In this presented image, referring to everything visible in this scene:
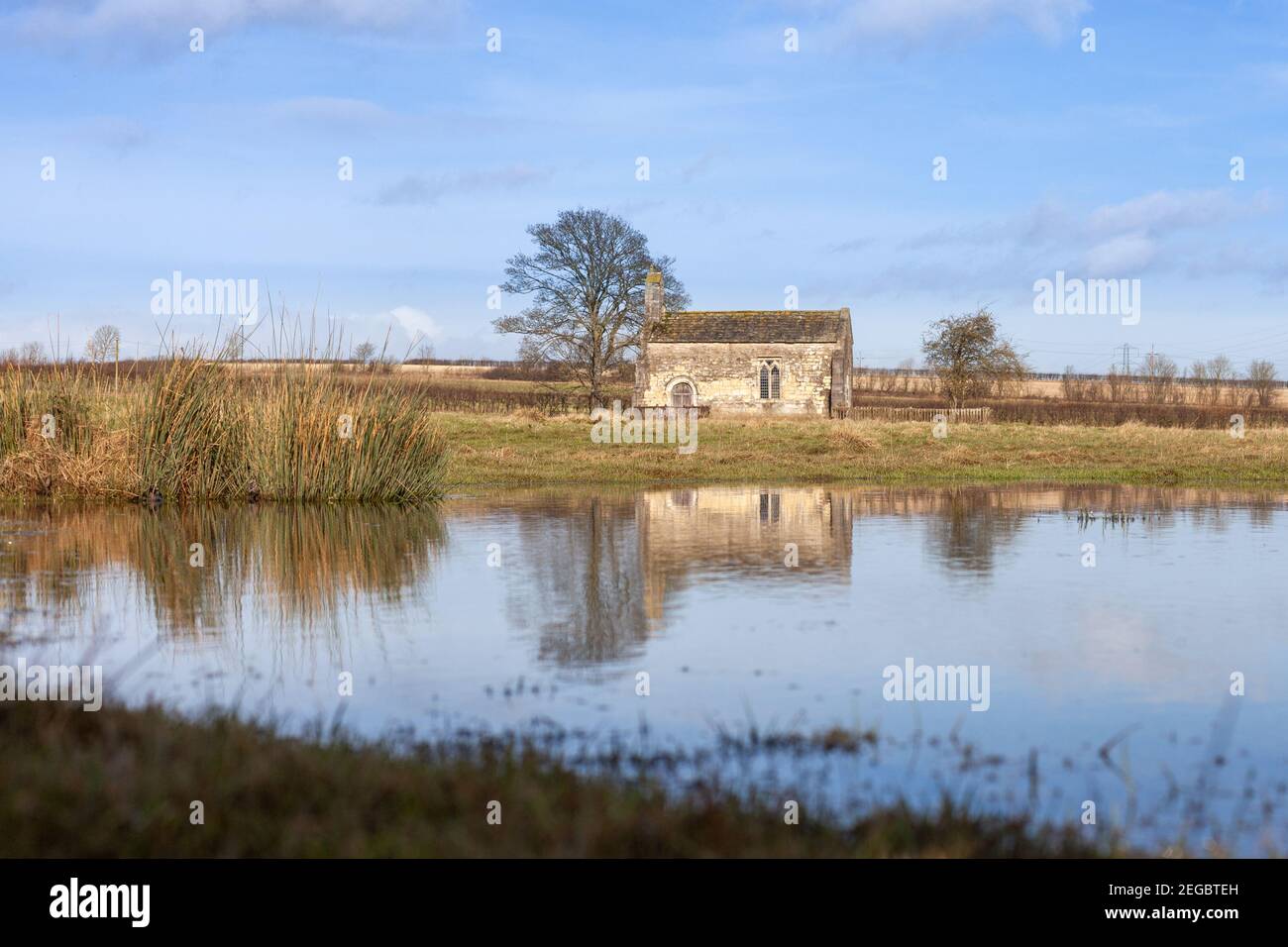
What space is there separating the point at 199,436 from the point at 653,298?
1627 inches

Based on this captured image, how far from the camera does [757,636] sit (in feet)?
31.8

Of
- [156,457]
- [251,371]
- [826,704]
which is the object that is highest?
[251,371]

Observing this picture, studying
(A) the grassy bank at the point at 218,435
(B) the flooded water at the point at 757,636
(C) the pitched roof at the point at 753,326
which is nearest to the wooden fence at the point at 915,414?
(C) the pitched roof at the point at 753,326

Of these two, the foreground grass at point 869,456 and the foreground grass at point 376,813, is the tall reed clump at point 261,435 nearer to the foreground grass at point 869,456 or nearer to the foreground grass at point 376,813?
the foreground grass at point 869,456

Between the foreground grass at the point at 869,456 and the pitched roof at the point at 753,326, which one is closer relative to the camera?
the foreground grass at the point at 869,456

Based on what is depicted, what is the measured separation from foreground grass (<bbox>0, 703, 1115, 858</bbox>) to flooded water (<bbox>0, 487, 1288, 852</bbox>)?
0.71 metres

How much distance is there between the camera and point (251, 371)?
69.8 feet

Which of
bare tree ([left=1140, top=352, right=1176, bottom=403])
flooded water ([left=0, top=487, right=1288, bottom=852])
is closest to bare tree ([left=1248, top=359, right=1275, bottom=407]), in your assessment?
bare tree ([left=1140, top=352, right=1176, bottom=403])

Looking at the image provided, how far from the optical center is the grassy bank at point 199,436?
65.1 feet

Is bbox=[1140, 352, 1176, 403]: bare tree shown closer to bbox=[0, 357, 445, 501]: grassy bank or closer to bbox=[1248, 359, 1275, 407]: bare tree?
bbox=[1248, 359, 1275, 407]: bare tree

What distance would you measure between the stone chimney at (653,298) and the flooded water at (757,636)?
140 ft
